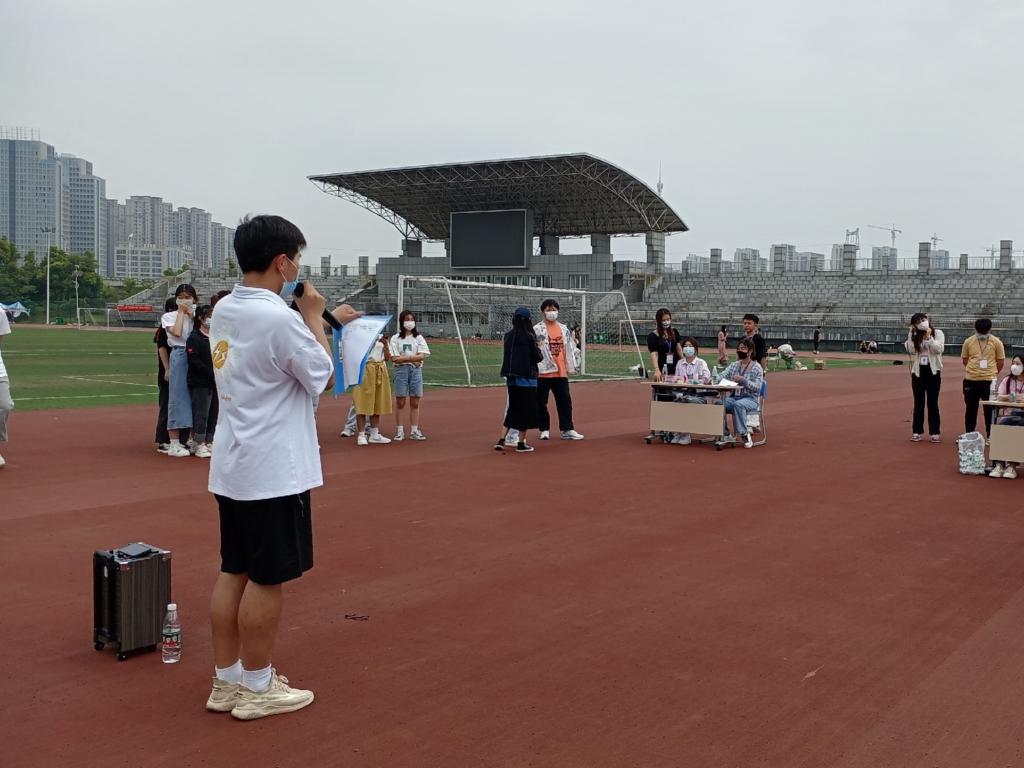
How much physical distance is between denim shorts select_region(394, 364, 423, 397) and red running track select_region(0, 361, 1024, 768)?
2.98m

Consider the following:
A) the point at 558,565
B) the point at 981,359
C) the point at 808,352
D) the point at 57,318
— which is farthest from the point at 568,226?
the point at 558,565

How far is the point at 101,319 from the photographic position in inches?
3322

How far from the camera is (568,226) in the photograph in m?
73.3

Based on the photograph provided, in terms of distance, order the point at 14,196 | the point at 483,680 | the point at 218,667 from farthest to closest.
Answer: the point at 14,196
the point at 483,680
the point at 218,667

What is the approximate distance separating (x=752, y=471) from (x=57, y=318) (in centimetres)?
8361

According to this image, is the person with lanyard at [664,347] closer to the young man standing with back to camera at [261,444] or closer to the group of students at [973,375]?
the group of students at [973,375]

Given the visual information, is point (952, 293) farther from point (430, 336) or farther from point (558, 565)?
point (558, 565)

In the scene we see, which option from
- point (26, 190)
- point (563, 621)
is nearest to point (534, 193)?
point (563, 621)

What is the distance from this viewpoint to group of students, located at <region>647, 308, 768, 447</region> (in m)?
13.5

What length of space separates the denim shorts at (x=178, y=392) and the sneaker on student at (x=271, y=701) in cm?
815

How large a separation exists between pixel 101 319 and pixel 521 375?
80084mm

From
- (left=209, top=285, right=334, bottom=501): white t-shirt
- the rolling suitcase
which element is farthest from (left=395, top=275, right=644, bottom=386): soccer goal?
(left=209, top=285, right=334, bottom=501): white t-shirt

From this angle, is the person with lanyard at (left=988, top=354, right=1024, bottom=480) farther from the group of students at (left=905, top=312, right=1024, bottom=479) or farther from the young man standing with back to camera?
the young man standing with back to camera

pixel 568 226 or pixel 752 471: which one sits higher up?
pixel 568 226
